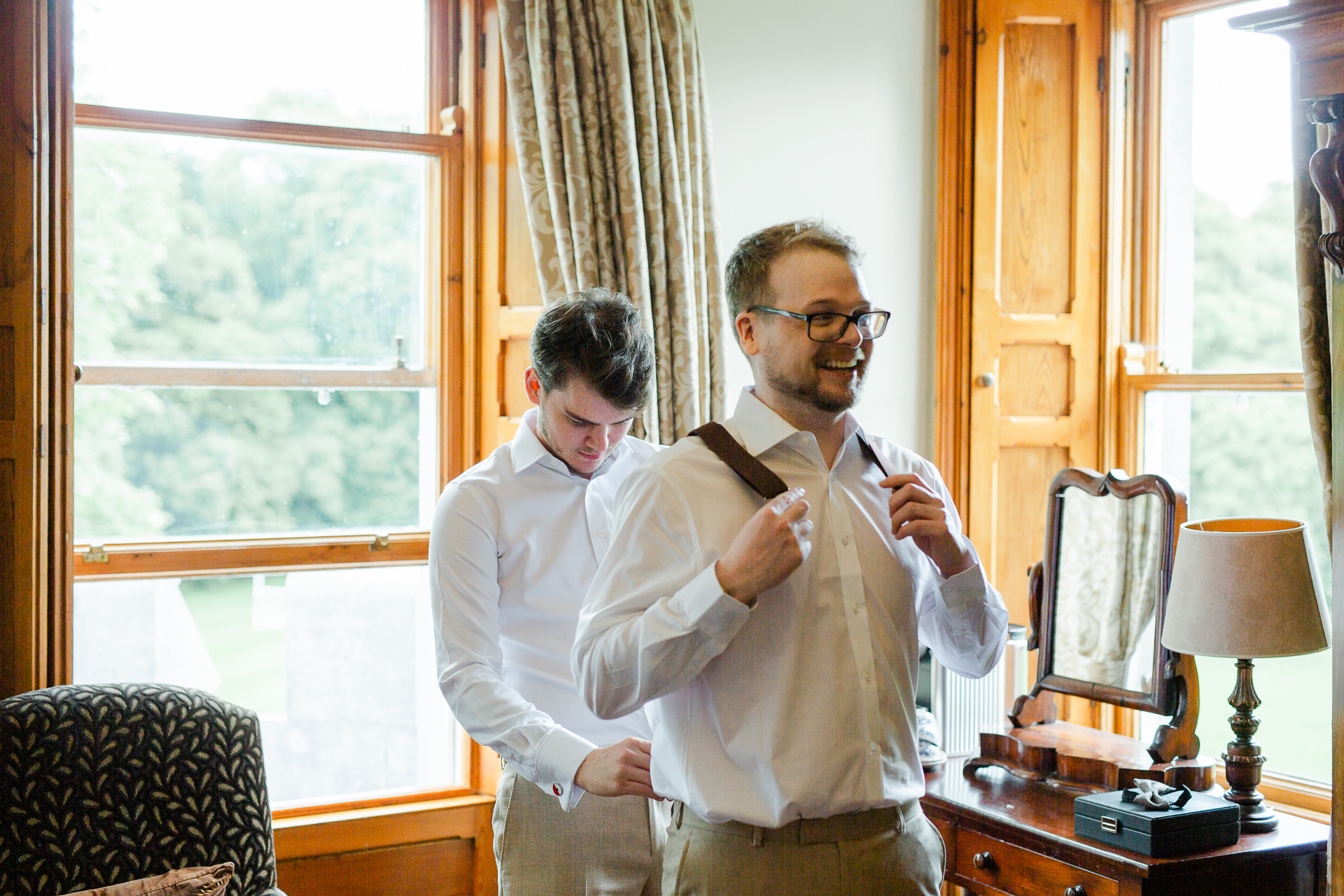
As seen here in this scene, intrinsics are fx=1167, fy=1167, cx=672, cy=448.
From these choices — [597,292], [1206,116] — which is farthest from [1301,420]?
[597,292]

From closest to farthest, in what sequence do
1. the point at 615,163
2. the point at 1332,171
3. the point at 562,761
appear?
1. the point at 562,761
2. the point at 1332,171
3. the point at 615,163

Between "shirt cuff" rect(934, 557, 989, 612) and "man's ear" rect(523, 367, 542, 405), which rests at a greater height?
"man's ear" rect(523, 367, 542, 405)

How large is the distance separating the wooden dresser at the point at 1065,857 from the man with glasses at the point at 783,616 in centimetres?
78

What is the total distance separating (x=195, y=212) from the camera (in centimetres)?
298

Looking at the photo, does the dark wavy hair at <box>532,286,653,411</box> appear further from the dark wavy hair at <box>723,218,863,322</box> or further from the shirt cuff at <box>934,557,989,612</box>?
the shirt cuff at <box>934,557,989,612</box>

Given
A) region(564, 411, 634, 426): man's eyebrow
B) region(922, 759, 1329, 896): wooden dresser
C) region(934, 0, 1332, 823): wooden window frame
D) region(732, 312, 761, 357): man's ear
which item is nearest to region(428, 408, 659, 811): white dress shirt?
region(564, 411, 634, 426): man's eyebrow

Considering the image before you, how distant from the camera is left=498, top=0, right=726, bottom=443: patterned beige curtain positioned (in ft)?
9.74

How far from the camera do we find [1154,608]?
265 centimetres

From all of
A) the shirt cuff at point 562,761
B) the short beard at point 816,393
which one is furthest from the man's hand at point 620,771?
the short beard at point 816,393

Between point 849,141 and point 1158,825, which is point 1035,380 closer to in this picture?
point 849,141

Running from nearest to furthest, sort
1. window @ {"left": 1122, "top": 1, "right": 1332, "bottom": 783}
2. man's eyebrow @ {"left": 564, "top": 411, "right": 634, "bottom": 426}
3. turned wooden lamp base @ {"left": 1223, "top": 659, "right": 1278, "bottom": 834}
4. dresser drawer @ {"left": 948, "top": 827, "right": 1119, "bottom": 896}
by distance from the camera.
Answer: man's eyebrow @ {"left": 564, "top": 411, "right": 634, "bottom": 426}, dresser drawer @ {"left": 948, "top": 827, "right": 1119, "bottom": 896}, turned wooden lamp base @ {"left": 1223, "top": 659, "right": 1278, "bottom": 834}, window @ {"left": 1122, "top": 1, "right": 1332, "bottom": 783}

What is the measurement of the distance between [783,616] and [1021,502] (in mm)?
2309

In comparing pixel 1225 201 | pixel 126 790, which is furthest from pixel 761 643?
pixel 1225 201

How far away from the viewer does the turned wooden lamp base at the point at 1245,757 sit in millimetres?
2340
